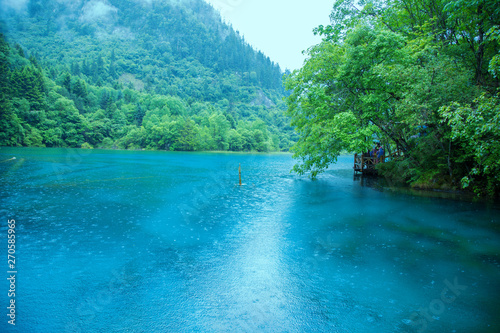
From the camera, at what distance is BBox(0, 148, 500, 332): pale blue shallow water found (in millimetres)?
6082

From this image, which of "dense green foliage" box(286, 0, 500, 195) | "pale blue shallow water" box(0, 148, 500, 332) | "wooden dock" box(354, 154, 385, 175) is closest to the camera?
"pale blue shallow water" box(0, 148, 500, 332)

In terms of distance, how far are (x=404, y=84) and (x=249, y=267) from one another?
17.5 meters

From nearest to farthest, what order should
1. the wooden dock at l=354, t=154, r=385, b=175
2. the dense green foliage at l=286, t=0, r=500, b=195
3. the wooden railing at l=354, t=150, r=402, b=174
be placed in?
the dense green foliage at l=286, t=0, r=500, b=195, the wooden railing at l=354, t=150, r=402, b=174, the wooden dock at l=354, t=154, r=385, b=175

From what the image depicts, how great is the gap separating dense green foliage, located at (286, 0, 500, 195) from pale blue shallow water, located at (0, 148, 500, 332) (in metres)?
5.50

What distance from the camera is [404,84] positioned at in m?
19.0

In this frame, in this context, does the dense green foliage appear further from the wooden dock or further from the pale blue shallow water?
Answer: the wooden dock

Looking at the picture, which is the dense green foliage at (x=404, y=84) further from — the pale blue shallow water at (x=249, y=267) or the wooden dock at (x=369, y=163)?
the wooden dock at (x=369, y=163)

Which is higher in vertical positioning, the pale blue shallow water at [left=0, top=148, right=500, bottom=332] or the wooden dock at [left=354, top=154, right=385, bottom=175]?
the wooden dock at [left=354, top=154, right=385, bottom=175]

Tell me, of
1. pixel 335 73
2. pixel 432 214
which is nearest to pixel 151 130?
pixel 335 73

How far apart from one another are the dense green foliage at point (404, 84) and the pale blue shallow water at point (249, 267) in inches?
217


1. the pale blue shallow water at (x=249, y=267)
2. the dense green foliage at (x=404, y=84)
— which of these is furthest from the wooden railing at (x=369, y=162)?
the pale blue shallow water at (x=249, y=267)

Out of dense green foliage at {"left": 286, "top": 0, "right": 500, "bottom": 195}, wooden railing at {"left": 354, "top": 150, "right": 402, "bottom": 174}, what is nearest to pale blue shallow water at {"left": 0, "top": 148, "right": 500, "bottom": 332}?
dense green foliage at {"left": 286, "top": 0, "right": 500, "bottom": 195}

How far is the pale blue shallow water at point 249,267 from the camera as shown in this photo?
20.0ft

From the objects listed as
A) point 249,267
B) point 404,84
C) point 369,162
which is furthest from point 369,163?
point 249,267
